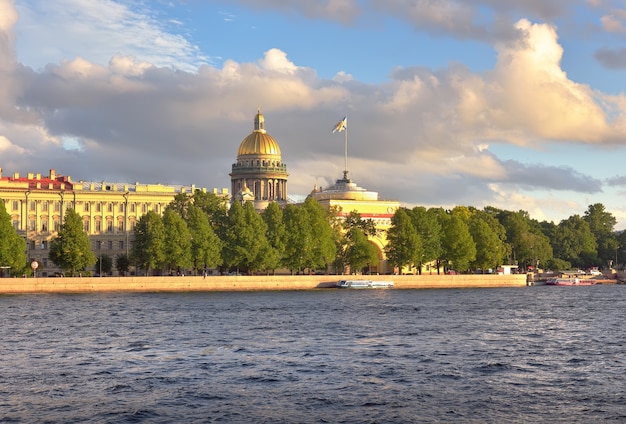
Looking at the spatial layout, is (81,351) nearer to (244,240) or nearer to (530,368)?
(530,368)

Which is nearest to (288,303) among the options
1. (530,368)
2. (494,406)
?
(530,368)

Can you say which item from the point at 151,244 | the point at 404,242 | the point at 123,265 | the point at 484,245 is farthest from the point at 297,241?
the point at 484,245

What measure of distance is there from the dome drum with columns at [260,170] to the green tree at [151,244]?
57.6 metres

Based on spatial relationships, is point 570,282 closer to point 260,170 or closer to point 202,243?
point 260,170

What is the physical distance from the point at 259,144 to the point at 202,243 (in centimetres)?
6394

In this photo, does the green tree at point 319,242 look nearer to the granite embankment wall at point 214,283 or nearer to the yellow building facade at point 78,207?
the granite embankment wall at point 214,283

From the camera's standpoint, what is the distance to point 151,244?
98.4 m

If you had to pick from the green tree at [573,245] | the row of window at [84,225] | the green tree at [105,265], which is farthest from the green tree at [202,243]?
the green tree at [573,245]

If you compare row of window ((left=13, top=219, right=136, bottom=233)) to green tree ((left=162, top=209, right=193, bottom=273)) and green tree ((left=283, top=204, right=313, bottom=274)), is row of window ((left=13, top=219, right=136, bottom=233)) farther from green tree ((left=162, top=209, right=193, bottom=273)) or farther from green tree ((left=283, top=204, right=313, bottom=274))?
green tree ((left=283, top=204, right=313, bottom=274))

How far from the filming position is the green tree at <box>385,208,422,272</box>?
111625 millimetres

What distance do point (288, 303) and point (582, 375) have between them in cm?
4144

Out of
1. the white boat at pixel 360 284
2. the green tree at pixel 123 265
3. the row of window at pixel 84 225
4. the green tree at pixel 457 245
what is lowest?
the white boat at pixel 360 284

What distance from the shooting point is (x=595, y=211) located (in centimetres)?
18575

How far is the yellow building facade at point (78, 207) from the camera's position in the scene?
11794cm
